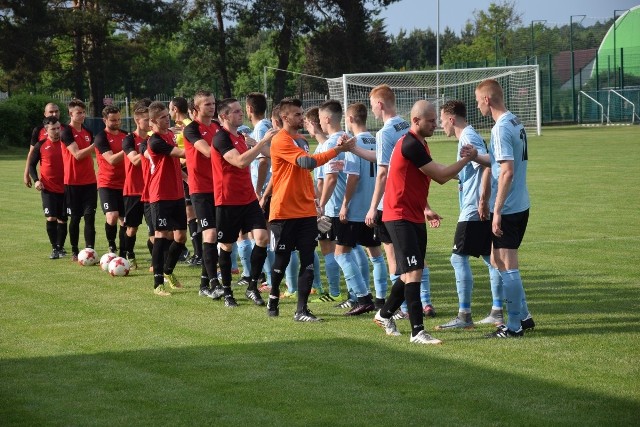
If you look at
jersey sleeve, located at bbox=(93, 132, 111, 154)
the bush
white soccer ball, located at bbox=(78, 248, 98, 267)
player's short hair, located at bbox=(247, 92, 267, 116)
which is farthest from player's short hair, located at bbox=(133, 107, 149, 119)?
the bush

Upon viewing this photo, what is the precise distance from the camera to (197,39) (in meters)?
62.0

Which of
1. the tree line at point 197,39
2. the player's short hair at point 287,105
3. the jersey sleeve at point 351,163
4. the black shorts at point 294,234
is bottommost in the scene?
the black shorts at point 294,234

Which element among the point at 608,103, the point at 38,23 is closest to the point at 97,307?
the point at 38,23

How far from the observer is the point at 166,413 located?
6270mm

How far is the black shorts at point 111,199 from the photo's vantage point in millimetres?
13578

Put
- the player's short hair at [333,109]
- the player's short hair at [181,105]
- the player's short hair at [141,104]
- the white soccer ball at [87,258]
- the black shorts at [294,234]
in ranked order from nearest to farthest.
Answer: the black shorts at [294,234] → the player's short hair at [333,109] → the player's short hair at [181,105] → the player's short hair at [141,104] → the white soccer ball at [87,258]

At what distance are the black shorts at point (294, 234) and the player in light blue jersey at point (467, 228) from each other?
147 cm

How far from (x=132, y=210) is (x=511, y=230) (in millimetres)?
6499

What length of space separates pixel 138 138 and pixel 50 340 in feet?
14.1

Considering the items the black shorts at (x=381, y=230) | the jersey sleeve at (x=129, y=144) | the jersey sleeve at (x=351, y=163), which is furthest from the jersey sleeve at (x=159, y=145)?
the black shorts at (x=381, y=230)

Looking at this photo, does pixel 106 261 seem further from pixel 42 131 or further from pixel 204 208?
pixel 42 131

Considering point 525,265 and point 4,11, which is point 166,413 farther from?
point 4,11

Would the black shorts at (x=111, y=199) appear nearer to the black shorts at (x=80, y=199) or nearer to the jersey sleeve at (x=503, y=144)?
the black shorts at (x=80, y=199)

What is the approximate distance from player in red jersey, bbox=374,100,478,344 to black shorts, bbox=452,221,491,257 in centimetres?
56
